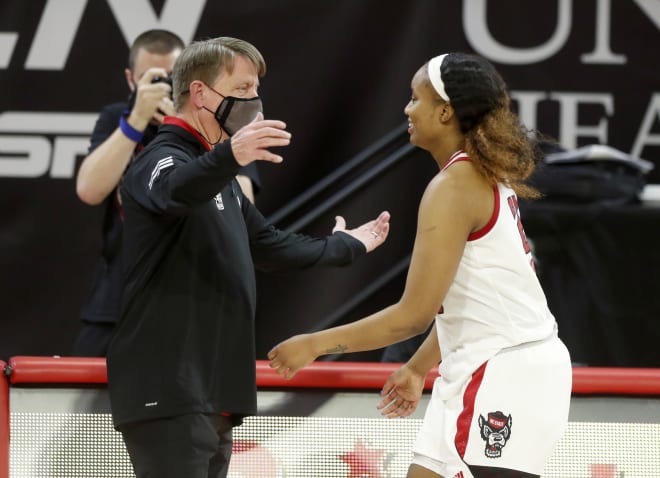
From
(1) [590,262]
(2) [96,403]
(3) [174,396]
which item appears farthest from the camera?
(1) [590,262]

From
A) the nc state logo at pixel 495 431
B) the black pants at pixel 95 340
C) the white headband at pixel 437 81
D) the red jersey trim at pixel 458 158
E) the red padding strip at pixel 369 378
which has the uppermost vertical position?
the white headband at pixel 437 81

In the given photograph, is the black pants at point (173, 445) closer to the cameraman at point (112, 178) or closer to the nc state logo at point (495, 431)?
the nc state logo at point (495, 431)

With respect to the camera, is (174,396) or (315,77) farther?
(315,77)

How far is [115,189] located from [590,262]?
7.25 ft

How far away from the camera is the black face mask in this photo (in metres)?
2.99

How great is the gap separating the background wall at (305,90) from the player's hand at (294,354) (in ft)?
8.66

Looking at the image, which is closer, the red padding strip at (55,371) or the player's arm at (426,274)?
the player's arm at (426,274)

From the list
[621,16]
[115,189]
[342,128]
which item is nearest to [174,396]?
[115,189]

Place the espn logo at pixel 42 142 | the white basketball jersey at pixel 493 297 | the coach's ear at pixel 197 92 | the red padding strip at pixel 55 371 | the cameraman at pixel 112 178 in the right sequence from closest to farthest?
the white basketball jersey at pixel 493 297 → the coach's ear at pixel 197 92 → the red padding strip at pixel 55 371 → the cameraman at pixel 112 178 → the espn logo at pixel 42 142

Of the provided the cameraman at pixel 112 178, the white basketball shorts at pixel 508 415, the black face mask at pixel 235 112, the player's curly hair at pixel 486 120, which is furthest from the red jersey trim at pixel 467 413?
the cameraman at pixel 112 178

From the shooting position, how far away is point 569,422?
328 centimetres

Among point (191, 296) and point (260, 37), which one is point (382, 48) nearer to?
point (260, 37)

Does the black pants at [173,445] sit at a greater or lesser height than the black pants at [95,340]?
greater

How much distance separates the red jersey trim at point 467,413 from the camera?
2717 millimetres
